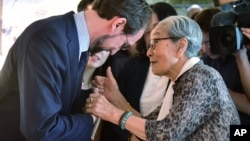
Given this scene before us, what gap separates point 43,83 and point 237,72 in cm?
114

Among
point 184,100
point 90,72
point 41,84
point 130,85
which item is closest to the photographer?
point 41,84

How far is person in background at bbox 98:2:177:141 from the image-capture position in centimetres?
164

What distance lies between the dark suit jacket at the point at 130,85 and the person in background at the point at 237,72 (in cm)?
43

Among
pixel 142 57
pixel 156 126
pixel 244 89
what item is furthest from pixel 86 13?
pixel 244 89

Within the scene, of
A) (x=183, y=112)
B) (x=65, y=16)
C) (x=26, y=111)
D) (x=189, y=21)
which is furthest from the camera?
(x=189, y=21)

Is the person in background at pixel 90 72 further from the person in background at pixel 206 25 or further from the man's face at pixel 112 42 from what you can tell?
the person in background at pixel 206 25

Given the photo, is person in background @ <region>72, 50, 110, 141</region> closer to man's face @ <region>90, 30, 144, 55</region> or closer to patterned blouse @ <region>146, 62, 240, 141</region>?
man's face @ <region>90, 30, 144, 55</region>

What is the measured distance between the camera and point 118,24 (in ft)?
3.36

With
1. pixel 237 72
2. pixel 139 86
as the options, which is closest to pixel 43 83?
pixel 139 86

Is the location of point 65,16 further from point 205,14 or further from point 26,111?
point 205,14

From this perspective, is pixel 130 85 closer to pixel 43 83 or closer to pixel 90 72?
pixel 90 72

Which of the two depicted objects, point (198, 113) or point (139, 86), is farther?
point (139, 86)

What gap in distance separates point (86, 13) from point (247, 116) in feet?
3.52

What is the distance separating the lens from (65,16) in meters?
1.04
